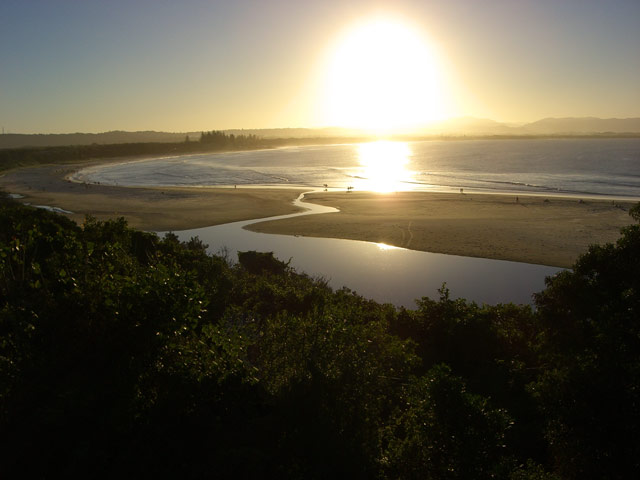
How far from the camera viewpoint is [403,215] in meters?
36.0

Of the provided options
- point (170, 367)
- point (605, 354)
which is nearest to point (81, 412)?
point (170, 367)

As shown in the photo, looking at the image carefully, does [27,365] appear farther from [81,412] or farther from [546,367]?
[546,367]

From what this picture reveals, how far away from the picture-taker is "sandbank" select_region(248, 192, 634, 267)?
26.1 metres

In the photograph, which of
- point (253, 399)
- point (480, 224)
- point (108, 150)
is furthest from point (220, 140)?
point (253, 399)

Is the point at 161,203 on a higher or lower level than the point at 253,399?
higher

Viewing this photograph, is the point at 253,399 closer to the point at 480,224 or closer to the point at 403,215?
the point at 480,224

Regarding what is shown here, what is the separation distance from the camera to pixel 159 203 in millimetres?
43656

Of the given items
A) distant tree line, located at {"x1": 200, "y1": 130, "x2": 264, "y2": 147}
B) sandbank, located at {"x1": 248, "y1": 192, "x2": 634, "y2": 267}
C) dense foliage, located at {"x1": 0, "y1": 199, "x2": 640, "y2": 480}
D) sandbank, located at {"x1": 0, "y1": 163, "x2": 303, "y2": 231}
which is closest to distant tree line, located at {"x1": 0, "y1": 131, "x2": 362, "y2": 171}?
distant tree line, located at {"x1": 200, "y1": 130, "x2": 264, "y2": 147}

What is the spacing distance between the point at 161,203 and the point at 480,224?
29.2 m

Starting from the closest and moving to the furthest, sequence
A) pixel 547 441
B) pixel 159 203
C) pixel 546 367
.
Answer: pixel 547 441 → pixel 546 367 → pixel 159 203

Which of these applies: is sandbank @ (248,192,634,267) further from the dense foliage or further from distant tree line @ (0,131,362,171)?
distant tree line @ (0,131,362,171)

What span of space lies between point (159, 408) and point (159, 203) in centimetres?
4070

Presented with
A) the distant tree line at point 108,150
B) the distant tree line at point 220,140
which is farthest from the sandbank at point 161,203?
the distant tree line at point 220,140

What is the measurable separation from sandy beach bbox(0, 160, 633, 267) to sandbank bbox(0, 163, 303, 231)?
0.27 feet
